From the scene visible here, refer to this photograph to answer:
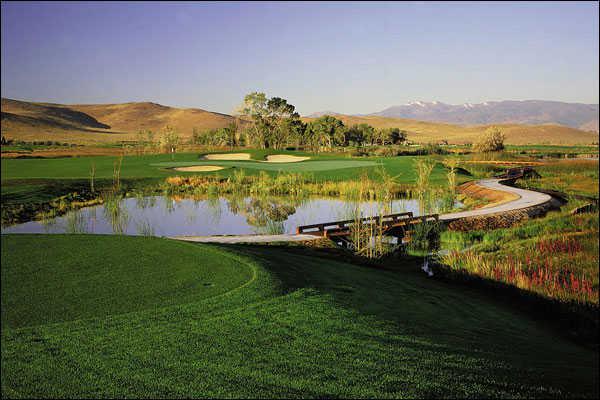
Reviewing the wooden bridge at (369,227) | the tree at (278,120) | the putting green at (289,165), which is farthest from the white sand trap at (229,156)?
the wooden bridge at (369,227)

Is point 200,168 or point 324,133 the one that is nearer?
point 200,168

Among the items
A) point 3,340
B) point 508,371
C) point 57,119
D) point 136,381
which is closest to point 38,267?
point 3,340

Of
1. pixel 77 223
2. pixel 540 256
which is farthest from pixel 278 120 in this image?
pixel 540 256

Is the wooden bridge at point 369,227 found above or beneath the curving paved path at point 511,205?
beneath

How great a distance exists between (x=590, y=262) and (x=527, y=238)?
430cm

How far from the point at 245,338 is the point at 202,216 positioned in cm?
1841

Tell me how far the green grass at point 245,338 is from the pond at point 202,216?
28.1 ft

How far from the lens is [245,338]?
18.4 ft

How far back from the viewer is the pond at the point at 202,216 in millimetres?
19516

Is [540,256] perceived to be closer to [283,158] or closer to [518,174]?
[518,174]

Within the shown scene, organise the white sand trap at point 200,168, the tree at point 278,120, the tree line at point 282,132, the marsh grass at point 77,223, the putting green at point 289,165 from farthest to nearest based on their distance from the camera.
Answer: the tree at point 278,120 → the tree line at point 282,132 → the putting green at point 289,165 → the white sand trap at point 200,168 → the marsh grass at point 77,223

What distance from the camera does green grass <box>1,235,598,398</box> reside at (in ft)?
15.1

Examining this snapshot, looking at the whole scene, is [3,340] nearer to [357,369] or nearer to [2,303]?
[2,303]

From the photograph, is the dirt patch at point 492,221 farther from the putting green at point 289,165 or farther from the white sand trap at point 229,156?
the white sand trap at point 229,156
